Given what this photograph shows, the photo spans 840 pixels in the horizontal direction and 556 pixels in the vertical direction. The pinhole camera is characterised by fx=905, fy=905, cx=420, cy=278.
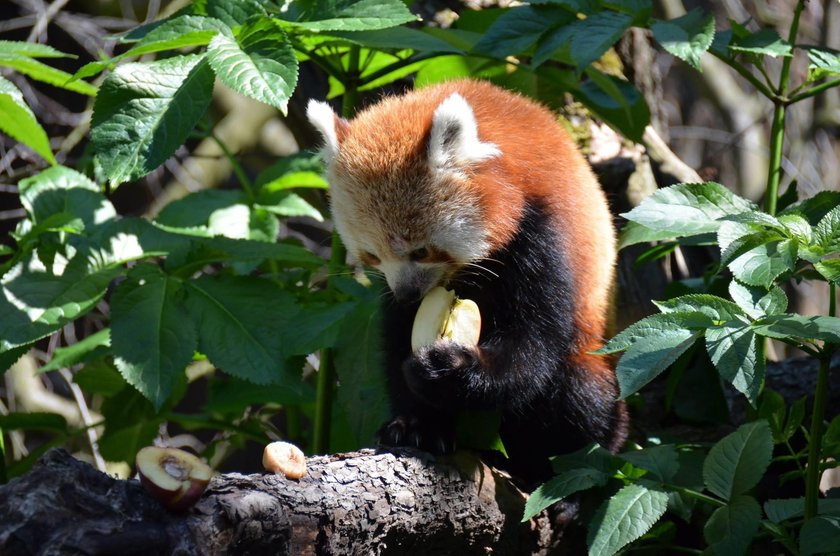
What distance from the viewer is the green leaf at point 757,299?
208cm

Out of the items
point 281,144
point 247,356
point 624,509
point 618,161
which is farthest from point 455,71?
point 281,144

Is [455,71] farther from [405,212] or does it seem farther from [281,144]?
[281,144]

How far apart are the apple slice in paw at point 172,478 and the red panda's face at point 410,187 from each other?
1.22m

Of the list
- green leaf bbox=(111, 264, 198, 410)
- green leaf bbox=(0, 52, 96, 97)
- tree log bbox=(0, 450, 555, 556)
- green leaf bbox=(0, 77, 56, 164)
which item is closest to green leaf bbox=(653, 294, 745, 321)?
tree log bbox=(0, 450, 555, 556)

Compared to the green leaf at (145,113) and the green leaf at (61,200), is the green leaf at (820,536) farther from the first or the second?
the green leaf at (61,200)

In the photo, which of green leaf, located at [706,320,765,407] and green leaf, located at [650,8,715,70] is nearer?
green leaf, located at [706,320,765,407]

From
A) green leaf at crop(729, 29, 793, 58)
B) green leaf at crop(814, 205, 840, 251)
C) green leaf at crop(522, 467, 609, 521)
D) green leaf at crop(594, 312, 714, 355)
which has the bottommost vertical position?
green leaf at crop(522, 467, 609, 521)

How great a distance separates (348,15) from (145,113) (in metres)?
0.66

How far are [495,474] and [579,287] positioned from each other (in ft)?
2.12

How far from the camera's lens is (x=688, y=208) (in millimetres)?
2408

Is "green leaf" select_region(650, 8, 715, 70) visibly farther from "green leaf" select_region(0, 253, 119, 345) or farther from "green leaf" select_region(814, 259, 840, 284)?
"green leaf" select_region(0, 253, 119, 345)

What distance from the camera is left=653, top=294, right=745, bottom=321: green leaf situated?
2.08 m

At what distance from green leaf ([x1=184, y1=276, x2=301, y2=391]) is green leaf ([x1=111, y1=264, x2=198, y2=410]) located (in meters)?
0.06

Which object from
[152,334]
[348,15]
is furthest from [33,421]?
[348,15]
